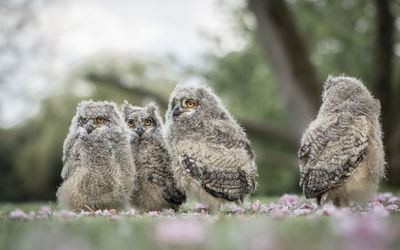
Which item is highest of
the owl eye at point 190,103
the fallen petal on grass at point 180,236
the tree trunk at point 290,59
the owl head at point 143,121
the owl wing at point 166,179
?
the tree trunk at point 290,59

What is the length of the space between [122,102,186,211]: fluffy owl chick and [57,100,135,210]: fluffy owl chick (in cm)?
19

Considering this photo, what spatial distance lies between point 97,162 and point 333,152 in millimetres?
2508

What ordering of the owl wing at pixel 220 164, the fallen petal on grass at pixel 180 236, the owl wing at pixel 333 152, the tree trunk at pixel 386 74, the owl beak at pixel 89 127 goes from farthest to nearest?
the tree trunk at pixel 386 74 → the owl beak at pixel 89 127 → the owl wing at pixel 220 164 → the owl wing at pixel 333 152 → the fallen petal on grass at pixel 180 236

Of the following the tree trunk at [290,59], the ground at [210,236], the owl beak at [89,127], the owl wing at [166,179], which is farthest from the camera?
the tree trunk at [290,59]

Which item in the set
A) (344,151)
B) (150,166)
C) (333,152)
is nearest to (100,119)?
(150,166)

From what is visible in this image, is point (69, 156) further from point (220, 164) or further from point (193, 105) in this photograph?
point (220, 164)

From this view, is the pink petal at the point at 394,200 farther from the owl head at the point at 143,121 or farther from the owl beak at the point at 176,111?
the owl head at the point at 143,121

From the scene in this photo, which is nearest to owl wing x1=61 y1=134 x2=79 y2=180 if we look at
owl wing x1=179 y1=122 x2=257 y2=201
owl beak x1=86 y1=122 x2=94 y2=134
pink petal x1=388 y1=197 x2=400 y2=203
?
owl beak x1=86 y1=122 x2=94 y2=134

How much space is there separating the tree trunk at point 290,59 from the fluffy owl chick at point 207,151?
638 centimetres

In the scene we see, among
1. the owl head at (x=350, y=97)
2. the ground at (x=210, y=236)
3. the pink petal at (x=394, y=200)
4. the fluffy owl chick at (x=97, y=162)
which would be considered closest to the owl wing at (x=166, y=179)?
the fluffy owl chick at (x=97, y=162)

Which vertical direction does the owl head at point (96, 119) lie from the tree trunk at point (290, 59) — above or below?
below

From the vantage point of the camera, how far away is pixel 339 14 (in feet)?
48.2

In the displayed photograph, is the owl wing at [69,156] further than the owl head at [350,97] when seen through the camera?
Yes

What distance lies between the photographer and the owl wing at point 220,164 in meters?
4.34
